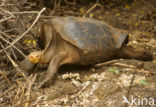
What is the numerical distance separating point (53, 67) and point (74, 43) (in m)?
0.43

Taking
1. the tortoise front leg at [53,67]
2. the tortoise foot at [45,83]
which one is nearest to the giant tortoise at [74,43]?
the tortoise front leg at [53,67]

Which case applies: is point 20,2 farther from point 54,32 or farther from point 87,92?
point 87,92

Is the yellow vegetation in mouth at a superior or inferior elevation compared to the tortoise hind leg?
superior

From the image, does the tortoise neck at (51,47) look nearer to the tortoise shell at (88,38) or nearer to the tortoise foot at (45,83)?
the tortoise shell at (88,38)

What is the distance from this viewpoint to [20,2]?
354 cm

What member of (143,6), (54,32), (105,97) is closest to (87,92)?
(105,97)

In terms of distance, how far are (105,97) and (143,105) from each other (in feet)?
1.41

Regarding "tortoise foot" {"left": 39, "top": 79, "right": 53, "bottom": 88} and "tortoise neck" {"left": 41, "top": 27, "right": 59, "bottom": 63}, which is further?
"tortoise neck" {"left": 41, "top": 27, "right": 59, "bottom": 63}

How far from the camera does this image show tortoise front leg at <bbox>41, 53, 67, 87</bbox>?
106 inches

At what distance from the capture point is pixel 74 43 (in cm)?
294

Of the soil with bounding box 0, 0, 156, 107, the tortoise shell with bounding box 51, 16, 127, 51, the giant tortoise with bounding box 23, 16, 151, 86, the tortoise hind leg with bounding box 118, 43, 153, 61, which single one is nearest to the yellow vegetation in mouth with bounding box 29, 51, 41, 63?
the giant tortoise with bounding box 23, 16, 151, 86

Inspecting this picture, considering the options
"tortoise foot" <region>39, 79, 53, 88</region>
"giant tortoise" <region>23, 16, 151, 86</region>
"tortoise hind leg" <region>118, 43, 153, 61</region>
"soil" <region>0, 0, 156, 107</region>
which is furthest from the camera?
"tortoise hind leg" <region>118, 43, 153, 61</region>

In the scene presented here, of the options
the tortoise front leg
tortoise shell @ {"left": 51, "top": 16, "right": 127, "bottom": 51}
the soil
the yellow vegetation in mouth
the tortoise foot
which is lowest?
the soil

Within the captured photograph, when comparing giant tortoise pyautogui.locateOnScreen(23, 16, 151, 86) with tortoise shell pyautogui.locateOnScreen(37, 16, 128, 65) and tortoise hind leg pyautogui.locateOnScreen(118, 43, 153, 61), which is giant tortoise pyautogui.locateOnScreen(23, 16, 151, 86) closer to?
tortoise shell pyautogui.locateOnScreen(37, 16, 128, 65)
